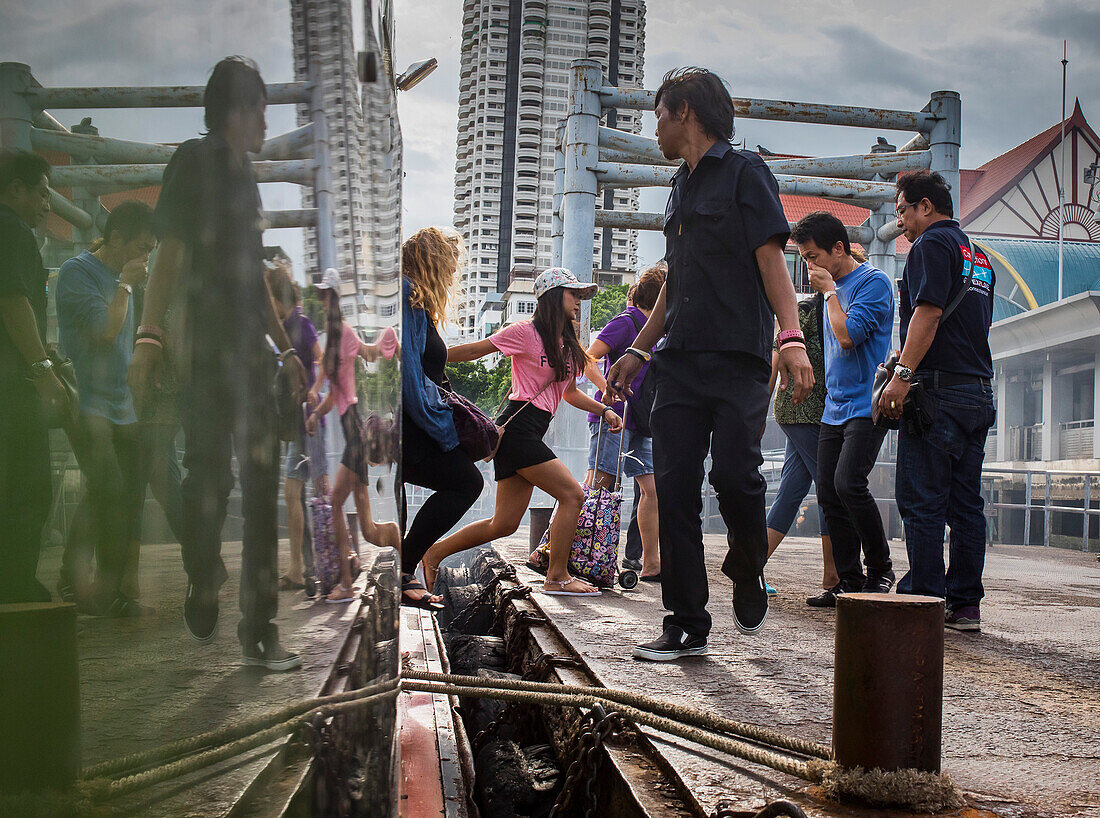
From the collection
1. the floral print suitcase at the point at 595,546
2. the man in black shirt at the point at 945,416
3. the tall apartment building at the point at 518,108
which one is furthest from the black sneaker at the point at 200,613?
the tall apartment building at the point at 518,108

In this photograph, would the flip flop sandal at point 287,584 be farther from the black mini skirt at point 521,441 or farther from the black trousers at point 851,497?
the black mini skirt at point 521,441

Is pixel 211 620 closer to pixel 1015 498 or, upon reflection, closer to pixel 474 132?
pixel 1015 498

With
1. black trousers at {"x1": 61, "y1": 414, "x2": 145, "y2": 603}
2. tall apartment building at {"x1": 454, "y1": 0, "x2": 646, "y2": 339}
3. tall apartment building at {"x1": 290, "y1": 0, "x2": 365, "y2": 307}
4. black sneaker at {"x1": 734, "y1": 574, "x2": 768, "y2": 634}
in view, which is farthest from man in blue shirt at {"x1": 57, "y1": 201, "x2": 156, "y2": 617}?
tall apartment building at {"x1": 454, "y1": 0, "x2": 646, "y2": 339}

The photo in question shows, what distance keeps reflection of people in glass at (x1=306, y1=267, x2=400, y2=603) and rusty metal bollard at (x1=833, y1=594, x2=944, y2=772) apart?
1.07 meters

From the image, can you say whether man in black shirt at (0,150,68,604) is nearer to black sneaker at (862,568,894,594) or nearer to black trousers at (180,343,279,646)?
black trousers at (180,343,279,646)

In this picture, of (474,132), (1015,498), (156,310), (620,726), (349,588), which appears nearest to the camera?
(156,310)

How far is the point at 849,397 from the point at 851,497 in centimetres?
48

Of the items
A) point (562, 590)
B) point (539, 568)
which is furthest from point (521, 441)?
point (539, 568)

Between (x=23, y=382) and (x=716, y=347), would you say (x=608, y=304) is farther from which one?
(x=23, y=382)

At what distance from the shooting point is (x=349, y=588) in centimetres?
97

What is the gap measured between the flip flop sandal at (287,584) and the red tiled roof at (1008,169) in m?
47.5

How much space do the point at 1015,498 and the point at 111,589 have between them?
16818 millimetres

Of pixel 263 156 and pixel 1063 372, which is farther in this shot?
pixel 1063 372

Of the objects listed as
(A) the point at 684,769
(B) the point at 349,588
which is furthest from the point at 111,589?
(A) the point at 684,769
